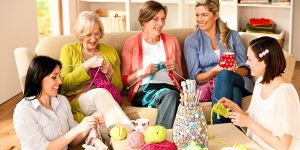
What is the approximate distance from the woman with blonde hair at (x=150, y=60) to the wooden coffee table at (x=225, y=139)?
0.57 metres

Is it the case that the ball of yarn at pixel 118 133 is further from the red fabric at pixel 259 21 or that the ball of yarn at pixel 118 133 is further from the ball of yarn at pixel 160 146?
the red fabric at pixel 259 21

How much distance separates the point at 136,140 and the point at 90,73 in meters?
0.80

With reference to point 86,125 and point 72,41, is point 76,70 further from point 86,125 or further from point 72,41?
point 86,125

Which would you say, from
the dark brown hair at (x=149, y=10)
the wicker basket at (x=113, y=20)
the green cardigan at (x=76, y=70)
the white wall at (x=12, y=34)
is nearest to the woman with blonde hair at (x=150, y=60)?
the dark brown hair at (x=149, y=10)

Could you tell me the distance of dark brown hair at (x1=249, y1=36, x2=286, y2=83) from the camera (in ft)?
7.08

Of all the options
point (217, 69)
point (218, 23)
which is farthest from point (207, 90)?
point (218, 23)

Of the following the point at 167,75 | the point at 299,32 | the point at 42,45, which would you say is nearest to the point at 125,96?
the point at 167,75

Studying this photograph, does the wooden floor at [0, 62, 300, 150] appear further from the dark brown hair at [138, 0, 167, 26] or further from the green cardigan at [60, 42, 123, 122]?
the dark brown hair at [138, 0, 167, 26]

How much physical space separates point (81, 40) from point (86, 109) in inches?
17.7

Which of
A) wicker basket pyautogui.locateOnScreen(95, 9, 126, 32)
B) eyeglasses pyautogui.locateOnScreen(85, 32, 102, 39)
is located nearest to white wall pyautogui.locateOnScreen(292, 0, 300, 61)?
wicker basket pyautogui.locateOnScreen(95, 9, 126, 32)

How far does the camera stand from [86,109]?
2.63 metres

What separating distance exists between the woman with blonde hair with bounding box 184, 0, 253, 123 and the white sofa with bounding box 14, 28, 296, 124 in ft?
0.39

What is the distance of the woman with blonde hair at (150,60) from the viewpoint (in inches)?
114

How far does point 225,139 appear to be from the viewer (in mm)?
2211
